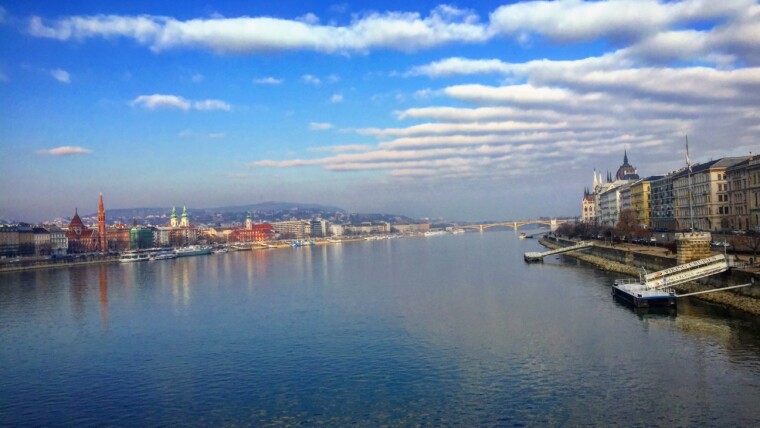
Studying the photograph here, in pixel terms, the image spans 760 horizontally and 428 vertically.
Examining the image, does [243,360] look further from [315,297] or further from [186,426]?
[315,297]

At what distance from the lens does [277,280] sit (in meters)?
41.7

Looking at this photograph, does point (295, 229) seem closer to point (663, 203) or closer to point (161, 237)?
point (161, 237)

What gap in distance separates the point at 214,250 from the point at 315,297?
8279 centimetres

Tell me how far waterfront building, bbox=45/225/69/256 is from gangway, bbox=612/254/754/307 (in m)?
84.5

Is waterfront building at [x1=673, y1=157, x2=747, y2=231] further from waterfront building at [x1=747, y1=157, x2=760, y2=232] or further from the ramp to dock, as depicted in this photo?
the ramp to dock

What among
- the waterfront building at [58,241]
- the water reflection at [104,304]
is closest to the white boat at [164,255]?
Result: the waterfront building at [58,241]

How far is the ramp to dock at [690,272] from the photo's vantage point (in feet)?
76.8

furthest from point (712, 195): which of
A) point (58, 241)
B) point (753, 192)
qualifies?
point (58, 241)

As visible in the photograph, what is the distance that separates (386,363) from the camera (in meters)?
16.2

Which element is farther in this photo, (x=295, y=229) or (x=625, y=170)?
(x=295, y=229)

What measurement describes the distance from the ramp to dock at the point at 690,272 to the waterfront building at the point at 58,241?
8504cm

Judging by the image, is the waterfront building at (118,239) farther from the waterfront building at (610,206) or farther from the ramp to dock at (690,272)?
the ramp to dock at (690,272)

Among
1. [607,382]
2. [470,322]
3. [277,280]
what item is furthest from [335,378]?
[277,280]

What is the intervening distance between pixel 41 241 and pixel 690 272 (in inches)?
3524
